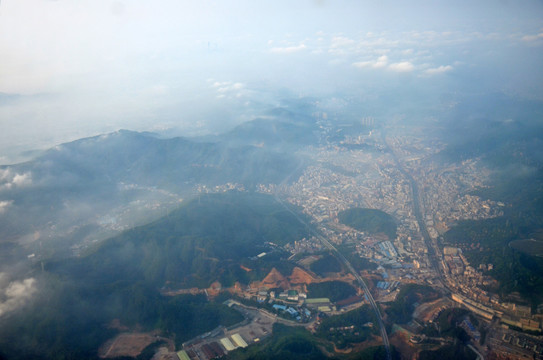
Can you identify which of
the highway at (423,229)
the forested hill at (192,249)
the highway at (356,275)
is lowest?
the highway at (423,229)

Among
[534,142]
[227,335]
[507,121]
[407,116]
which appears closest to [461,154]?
[534,142]

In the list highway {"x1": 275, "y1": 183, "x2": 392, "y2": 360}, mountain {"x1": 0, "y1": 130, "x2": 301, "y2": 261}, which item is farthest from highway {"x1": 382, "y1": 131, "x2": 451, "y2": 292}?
mountain {"x1": 0, "y1": 130, "x2": 301, "y2": 261}

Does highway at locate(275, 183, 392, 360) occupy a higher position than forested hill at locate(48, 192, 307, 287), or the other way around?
forested hill at locate(48, 192, 307, 287)

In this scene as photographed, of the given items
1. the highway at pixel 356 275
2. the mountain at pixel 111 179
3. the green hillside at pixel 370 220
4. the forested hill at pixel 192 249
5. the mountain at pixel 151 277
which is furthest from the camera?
the mountain at pixel 111 179

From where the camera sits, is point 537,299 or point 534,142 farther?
point 534,142

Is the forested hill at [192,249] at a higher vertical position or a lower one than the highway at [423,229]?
higher

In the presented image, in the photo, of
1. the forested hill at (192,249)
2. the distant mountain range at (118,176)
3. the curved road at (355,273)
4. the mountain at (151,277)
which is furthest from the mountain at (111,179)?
the curved road at (355,273)

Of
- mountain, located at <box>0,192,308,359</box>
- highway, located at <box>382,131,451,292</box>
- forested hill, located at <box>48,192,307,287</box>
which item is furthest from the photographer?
highway, located at <box>382,131,451,292</box>

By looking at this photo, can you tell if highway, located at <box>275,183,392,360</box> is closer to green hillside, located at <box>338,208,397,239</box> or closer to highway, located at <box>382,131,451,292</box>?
green hillside, located at <box>338,208,397,239</box>

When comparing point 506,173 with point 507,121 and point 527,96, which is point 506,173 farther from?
point 527,96

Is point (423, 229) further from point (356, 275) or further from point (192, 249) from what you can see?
point (192, 249)

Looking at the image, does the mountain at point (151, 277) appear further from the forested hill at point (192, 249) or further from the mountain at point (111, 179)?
the mountain at point (111, 179)
